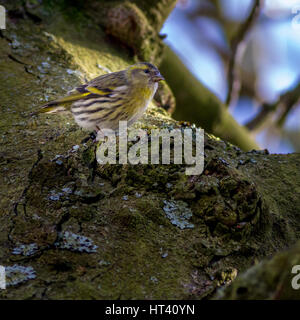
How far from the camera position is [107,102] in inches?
125

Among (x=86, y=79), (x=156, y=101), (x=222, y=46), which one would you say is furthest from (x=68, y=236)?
(x=222, y=46)

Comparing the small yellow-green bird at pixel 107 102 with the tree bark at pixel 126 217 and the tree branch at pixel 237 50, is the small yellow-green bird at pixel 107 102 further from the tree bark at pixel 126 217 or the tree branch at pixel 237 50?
the tree branch at pixel 237 50

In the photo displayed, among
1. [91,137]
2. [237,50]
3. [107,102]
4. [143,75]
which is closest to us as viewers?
[91,137]

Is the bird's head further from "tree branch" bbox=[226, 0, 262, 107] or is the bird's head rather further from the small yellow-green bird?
"tree branch" bbox=[226, 0, 262, 107]

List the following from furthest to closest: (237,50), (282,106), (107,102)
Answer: (282,106)
(237,50)
(107,102)

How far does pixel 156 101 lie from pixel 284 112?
2226mm

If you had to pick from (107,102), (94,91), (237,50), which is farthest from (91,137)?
(237,50)

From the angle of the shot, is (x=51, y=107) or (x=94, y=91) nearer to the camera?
(x=51, y=107)

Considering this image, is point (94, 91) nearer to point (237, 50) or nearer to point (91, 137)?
point (91, 137)

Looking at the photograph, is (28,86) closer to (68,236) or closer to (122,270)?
(68,236)

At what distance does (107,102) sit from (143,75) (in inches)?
17.0

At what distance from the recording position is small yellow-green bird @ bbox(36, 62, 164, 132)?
3.13m

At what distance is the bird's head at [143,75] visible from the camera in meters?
3.32

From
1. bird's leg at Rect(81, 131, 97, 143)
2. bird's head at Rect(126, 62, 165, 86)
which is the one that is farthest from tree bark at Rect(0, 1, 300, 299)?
bird's head at Rect(126, 62, 165, 86)
